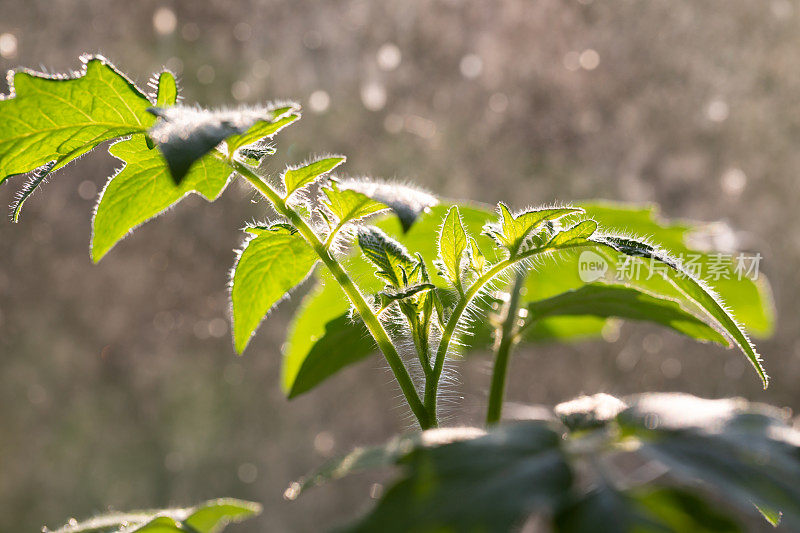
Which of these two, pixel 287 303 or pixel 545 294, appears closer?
pixel 545 294

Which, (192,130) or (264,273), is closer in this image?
(192,130)

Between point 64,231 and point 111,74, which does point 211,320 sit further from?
point 111,74

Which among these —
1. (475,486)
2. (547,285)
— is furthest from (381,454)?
(547,285)

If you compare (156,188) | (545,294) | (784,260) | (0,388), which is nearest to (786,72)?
(784,260)

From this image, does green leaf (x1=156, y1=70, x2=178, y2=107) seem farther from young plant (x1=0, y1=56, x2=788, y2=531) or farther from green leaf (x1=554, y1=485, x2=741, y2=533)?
green leaf (x1=554, y1=485, x2=741, y2=533)

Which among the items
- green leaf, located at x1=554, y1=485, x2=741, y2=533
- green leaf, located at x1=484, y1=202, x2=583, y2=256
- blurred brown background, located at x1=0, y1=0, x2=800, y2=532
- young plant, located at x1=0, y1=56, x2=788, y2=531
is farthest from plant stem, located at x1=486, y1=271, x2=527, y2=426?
blurred brown background, located at x1=0, y1=0, x2=800, y2=532

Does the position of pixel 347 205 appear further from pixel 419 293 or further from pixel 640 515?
pixel 640 515

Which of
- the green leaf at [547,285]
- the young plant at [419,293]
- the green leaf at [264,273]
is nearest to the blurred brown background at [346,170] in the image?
the green leaf at [547,285]
